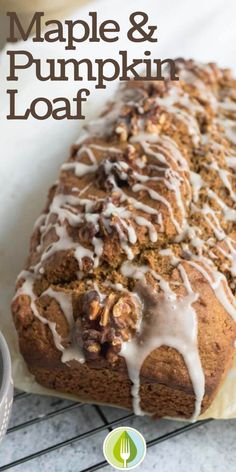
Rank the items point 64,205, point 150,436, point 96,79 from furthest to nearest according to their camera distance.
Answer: point 96,79 < point 64,205 < point 150,436

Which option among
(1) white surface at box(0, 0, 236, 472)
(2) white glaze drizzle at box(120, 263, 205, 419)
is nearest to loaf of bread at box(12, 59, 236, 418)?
(2) white glaze drizzle at box(120, 263, 205, 419)

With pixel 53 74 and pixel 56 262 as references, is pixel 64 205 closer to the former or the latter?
pixel 56 262

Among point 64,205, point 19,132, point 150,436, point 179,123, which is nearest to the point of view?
point 150,436

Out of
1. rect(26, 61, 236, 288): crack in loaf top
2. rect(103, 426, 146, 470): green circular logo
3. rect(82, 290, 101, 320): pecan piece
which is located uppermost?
rect(26, 61, 236, 288): crack in loaf top

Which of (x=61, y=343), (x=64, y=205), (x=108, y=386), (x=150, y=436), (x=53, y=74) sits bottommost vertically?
(x=150, y=436)

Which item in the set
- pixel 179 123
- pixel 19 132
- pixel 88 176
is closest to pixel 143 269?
pixel 88 176

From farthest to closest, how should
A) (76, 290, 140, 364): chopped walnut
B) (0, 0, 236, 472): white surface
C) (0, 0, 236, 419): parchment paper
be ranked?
1. (0, 0, 236, 419): parchment paper
2. (0, 0, 236, 472): white surface
3. (76, 290, 140, 364): chopped walnut

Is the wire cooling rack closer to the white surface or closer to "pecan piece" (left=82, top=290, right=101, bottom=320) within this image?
the white surface
